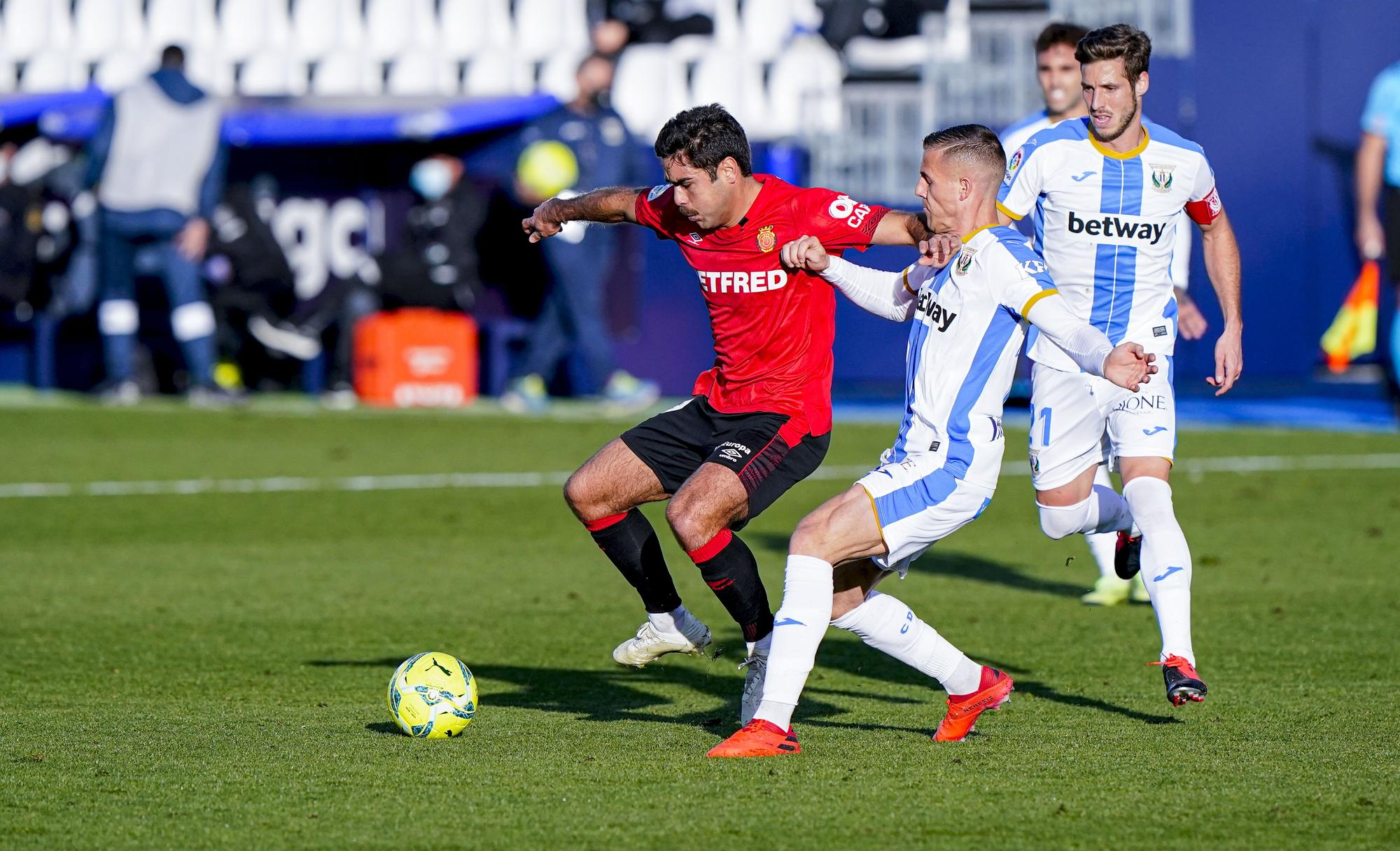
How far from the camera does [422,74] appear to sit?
22.6 meters

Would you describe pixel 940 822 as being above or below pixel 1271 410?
above

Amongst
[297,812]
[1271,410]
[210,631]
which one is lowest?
[1271,410]

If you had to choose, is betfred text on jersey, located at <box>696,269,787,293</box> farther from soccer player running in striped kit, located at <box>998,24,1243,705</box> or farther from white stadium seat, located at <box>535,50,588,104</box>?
white stadium seat, located at <box>535,50,588,104</box>

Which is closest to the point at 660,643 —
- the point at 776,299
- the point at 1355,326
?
the point at 776,299

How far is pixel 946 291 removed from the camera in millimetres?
5492

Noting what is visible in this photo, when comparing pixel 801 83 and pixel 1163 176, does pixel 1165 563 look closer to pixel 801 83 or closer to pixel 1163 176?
pixel 1163 176

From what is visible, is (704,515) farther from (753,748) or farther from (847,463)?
(847,463)

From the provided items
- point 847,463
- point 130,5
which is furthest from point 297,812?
point 130,5

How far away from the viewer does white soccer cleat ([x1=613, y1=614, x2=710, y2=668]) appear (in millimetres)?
6328

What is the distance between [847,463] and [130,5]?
1378cm

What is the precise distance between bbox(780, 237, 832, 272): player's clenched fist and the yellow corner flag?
15755mm

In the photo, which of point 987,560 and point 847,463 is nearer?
point 987,560

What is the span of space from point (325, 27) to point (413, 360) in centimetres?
660

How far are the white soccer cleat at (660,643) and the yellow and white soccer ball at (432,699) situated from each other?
0.87 metres
